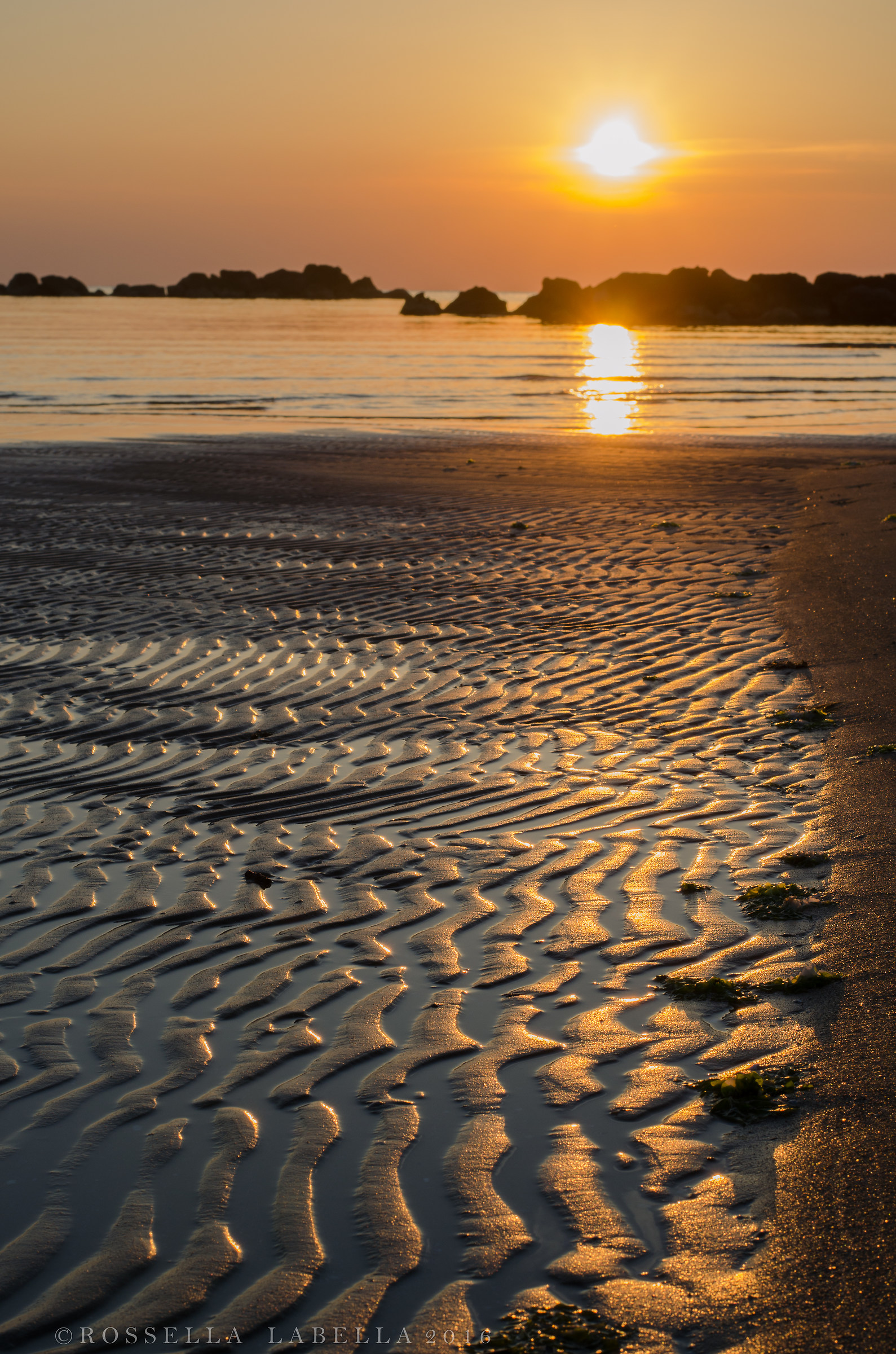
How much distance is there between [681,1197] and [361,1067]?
4.03 ft

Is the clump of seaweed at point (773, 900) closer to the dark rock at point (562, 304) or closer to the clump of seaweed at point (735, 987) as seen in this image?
the clump of seaweed at point (735, 987)

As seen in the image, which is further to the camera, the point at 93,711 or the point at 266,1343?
the point at 93,711

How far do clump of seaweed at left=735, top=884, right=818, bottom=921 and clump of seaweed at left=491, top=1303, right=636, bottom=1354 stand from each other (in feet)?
8.31

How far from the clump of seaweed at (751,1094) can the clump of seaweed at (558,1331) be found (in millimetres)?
1013

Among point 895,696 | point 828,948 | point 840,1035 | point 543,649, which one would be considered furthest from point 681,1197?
point 543,649

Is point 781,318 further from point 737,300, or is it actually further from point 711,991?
point 711,991

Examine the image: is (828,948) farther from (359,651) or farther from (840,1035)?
(359,651)

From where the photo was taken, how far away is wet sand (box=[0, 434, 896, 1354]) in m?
2.99

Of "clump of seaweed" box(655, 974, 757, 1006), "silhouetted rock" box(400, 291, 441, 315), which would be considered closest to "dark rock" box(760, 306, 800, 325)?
"silhouetted rock" box(400, 291, 441, 315)

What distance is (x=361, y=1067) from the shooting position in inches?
154

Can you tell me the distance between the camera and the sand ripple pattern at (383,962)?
3014 millimetres

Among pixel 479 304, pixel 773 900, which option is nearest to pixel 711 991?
pixel 773 900

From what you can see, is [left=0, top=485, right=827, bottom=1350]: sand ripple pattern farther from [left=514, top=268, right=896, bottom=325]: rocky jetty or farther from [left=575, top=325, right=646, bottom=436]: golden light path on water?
[left=514, top=268, right=896, bottom=325]: rocky jetty

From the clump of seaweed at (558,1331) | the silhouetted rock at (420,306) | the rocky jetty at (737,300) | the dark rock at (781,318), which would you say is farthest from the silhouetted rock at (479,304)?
the clump of seaweed at (558,1331)
